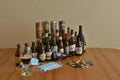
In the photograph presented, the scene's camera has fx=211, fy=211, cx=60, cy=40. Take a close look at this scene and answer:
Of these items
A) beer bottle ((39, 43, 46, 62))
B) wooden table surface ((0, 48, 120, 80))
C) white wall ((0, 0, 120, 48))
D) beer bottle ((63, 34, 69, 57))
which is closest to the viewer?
wooden table surface ((0, 48, 120, 80))

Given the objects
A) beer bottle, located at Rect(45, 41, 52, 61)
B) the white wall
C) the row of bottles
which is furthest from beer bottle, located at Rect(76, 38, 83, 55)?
the white wall

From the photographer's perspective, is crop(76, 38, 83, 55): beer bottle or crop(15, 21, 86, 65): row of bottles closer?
crop(15, 21, 86, 65): row of bottles

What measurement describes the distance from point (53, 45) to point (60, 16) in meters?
0.70

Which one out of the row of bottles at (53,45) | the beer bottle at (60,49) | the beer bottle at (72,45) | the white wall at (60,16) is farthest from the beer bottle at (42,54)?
the white wall at (60,16)

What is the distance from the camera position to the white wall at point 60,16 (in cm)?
240

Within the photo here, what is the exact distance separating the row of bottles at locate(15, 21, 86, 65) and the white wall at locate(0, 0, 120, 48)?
0.45 metres

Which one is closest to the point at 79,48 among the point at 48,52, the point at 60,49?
the point at 60,49

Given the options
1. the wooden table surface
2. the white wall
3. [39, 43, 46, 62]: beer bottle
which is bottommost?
the wooden table surface

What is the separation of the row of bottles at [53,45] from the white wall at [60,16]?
17.9 inches

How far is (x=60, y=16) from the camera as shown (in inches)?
95.7

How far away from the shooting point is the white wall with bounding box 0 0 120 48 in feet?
7.88

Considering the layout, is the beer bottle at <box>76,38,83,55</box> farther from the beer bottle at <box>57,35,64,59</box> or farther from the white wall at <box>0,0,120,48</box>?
the white wall at <box>0,0,120,48</box>

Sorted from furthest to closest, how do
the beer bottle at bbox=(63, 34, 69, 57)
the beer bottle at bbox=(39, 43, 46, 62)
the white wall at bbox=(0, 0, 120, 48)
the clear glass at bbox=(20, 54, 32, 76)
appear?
the white wall at bbox=(0, 0, 120, 48), the beer bottle at bbox=(63, 34, 69, 57), the beer bottle at bbox=(39, 43, 46, 62), the clear glass at bbox=(20, 54, 32, 76)

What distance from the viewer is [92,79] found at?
1413 millimetres
